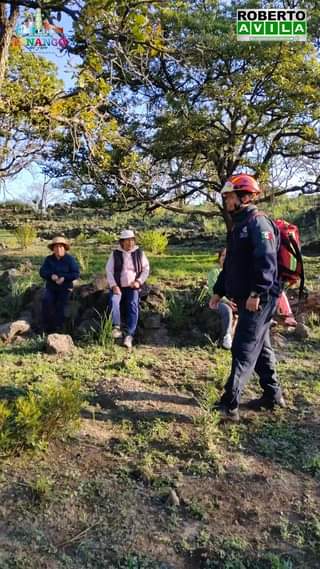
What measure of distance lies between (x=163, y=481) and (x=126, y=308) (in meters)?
2.75

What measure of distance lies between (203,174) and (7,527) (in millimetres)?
7959

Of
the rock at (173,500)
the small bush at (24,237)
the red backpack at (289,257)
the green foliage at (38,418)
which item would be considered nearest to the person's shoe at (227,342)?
the red backpack at (289,257)

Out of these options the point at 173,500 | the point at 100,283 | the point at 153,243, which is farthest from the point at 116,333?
the point at 153,243

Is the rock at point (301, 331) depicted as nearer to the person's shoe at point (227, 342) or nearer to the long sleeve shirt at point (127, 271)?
the person's shoe at point (227, 342)

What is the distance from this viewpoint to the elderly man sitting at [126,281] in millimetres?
5641

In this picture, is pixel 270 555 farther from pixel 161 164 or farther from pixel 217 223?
pixel 217 223

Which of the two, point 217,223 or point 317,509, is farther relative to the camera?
point 217,223

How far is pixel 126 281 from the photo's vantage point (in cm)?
584

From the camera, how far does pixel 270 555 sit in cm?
268

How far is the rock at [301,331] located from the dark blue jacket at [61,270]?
2.55 meters

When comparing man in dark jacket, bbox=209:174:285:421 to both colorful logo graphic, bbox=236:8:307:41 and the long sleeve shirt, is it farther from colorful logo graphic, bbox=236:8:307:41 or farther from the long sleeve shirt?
colorful logo graphic, bbox=236:8:307:41

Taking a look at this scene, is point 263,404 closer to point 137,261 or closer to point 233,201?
point 233,201

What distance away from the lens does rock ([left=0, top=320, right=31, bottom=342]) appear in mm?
5559

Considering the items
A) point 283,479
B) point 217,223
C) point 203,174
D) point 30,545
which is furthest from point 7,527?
point 217,223
